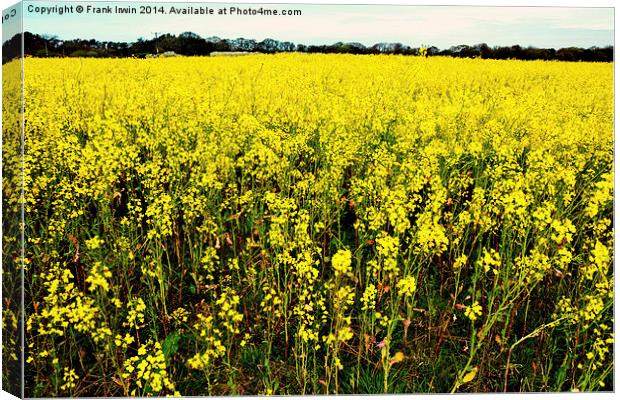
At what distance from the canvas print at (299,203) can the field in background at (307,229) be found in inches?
0.5

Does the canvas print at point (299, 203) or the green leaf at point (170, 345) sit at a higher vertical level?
the canvas print at point (299, 203)

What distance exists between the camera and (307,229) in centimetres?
370

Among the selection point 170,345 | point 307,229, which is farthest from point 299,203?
point 170,345

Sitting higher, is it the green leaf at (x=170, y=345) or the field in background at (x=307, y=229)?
the field in background at (x=307, y=229)

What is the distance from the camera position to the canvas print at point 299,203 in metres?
3.48

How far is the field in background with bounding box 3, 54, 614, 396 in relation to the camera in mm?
3527

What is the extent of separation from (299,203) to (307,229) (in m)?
0.14

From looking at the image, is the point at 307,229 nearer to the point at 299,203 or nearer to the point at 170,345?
the point at 299,203

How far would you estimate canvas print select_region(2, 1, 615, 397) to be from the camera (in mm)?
3482

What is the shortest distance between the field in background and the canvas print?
12mm

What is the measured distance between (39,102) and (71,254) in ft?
2.50

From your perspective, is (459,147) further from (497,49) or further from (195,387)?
(195,387)

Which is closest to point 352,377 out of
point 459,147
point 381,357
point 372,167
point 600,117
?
point 381,357

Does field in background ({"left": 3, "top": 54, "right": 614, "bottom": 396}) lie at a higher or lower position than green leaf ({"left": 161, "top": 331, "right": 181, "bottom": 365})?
higher
